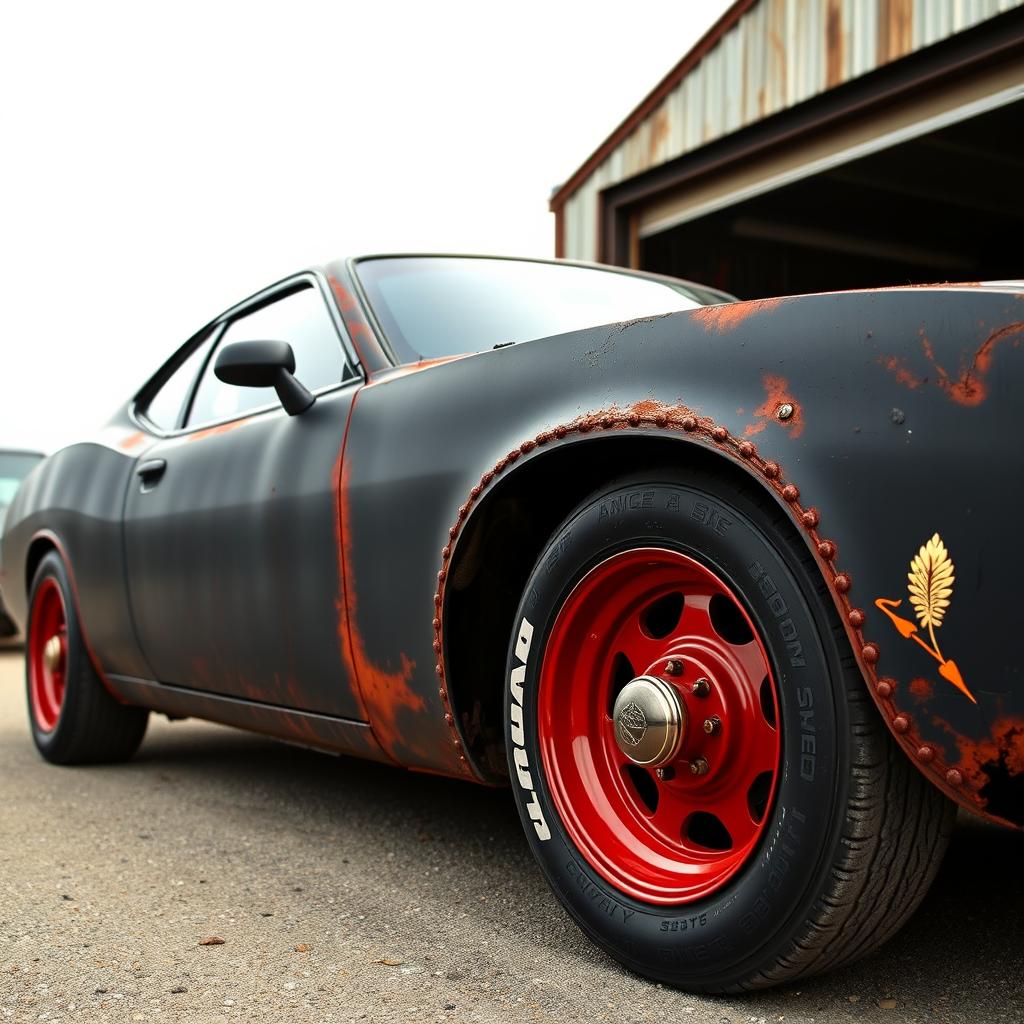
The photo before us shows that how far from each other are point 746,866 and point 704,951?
15 centimetres

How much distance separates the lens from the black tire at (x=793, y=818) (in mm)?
1613

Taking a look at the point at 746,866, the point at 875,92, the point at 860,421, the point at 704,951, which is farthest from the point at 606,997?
the point at 875,92

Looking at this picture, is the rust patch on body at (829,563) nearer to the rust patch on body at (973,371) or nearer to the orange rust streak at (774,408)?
the orange rust streak at (774,408)

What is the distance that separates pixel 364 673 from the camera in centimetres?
254

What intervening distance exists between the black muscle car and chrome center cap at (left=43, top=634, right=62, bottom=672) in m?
1.27

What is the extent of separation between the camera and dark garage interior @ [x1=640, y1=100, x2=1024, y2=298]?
8867 millimetres

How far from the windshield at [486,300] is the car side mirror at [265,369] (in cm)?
25

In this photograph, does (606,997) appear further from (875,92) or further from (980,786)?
(875,92)

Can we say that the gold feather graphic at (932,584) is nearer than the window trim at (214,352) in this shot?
Yes

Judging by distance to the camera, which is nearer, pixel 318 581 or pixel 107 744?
pixel 318 581

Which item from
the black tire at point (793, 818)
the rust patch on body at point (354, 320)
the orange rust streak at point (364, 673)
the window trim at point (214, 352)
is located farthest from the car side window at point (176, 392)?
the black tire at point (793, 818)

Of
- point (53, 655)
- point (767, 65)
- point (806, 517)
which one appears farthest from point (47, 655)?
→ point (767, 65)

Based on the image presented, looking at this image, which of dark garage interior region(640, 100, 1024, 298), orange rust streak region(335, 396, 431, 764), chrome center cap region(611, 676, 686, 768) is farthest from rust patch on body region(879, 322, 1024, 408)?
dark garage interior region(640, 100, 1024, 298)

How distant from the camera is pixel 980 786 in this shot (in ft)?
4.90
